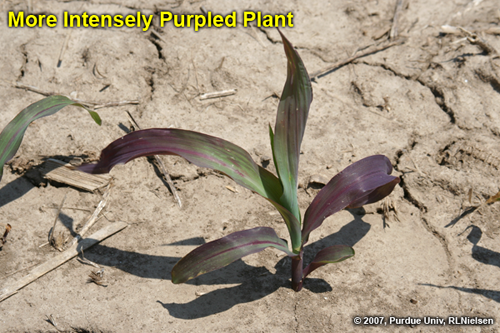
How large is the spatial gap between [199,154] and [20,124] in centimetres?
99

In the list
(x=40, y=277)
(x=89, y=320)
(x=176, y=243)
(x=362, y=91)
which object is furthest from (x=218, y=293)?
(x=362, y=91)

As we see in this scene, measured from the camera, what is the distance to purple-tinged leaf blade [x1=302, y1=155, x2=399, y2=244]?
1.64 meters

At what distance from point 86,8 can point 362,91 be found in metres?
2.04

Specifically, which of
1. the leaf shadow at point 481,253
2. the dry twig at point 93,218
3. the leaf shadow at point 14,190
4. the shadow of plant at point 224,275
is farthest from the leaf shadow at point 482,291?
the leaf shadow at point 14,190

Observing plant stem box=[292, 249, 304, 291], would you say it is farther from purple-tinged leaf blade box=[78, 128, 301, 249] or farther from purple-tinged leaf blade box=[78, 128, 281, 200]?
purple-tinged leaf blade box=[78, 128, 281, 200]

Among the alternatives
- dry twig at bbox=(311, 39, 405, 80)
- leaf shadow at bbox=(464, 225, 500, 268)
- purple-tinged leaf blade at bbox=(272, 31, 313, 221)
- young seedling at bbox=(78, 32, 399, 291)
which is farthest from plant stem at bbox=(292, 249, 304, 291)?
dry twig at bbox=(311, 39, 405, 80)

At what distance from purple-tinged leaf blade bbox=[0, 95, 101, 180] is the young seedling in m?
0.60

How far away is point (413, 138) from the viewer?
2443 mm

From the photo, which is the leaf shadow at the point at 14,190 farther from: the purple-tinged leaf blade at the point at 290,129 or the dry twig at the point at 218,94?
the purple-tinged leaf blade at the point at 290,129

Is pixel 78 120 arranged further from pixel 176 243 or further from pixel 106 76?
pixel 176 243

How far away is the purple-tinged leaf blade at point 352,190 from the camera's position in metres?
1.64

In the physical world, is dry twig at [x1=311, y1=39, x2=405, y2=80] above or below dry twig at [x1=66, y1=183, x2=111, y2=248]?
above

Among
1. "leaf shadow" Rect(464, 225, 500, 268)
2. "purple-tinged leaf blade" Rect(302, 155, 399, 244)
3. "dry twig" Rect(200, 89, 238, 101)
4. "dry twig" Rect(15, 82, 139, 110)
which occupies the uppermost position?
"dry twig" Rect(200, 89, 238, 101)

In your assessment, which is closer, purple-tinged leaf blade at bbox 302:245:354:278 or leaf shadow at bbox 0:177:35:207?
purple-tinged leaf blade at bbox 302:245:354:278
